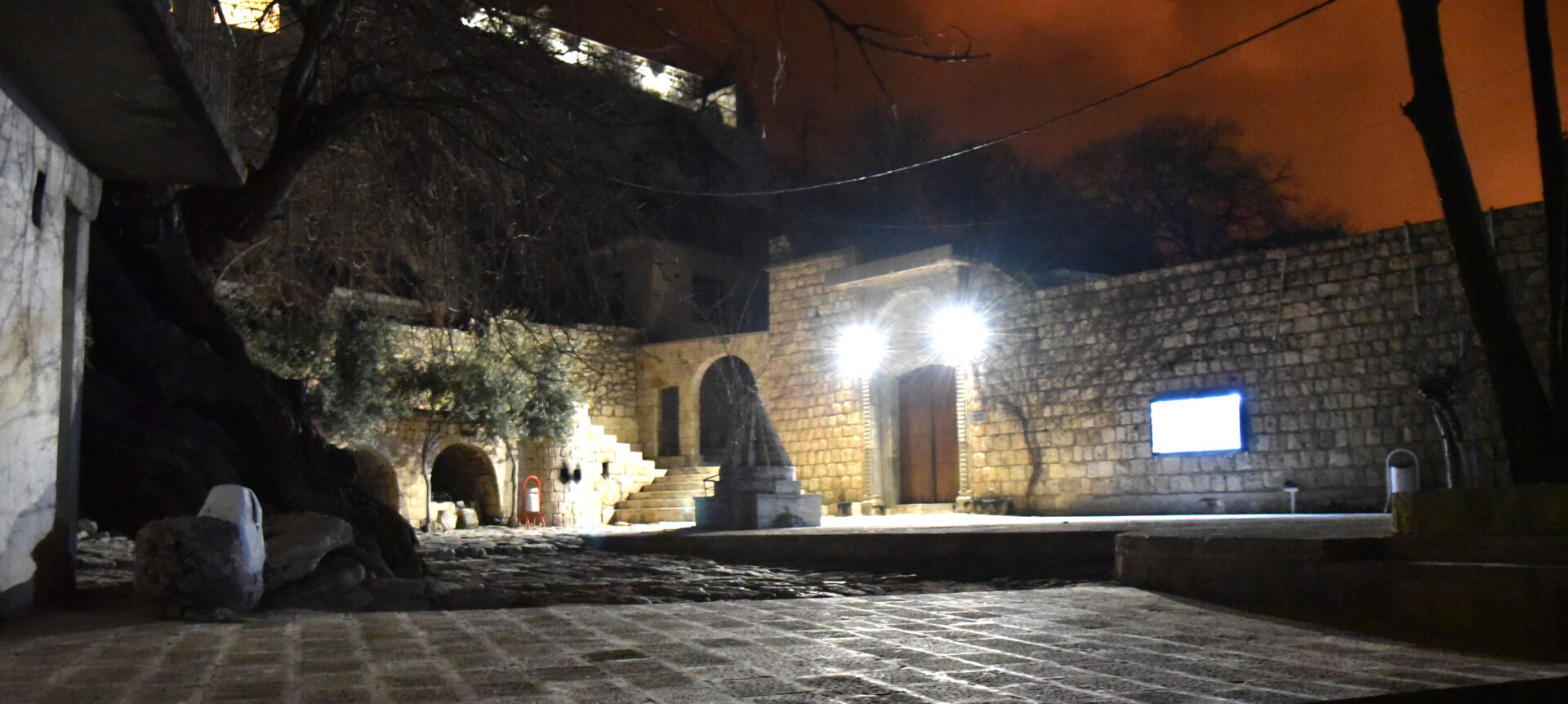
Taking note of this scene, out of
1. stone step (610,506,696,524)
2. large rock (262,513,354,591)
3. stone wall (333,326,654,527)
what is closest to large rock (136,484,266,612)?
large rock (262,513,354,591)

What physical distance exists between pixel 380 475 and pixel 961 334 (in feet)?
34.2

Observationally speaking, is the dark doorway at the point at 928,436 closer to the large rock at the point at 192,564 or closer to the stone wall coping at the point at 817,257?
the stone wall coping at the point at 817,257

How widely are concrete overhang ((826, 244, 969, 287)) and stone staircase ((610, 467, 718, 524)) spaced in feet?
15.1

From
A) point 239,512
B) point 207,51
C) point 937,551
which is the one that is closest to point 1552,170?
point 937,551

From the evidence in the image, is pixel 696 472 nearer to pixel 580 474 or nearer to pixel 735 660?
pixel 580 474

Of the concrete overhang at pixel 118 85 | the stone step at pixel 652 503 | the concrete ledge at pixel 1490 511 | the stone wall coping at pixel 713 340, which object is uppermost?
the stone wall coping at pixel 713 340

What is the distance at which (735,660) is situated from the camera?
343 cm

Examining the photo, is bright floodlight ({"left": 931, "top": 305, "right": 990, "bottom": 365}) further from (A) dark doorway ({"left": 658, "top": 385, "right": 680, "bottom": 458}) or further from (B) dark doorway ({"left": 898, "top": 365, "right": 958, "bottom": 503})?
(A) dark doorway ({"left": 658, "top": 385, "right": 680, "bottom": 458})

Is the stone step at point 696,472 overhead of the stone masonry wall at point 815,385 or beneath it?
beneath

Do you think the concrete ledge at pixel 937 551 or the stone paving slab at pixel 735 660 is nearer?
the stone paving slab at pixel 735 660

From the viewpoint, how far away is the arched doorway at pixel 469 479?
20984mm

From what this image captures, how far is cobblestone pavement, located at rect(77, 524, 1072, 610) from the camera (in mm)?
6453

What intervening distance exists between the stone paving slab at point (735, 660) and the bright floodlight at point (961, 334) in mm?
14635

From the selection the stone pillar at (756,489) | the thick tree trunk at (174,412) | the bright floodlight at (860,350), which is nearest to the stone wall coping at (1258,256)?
the bright floodlight at (860,350)
